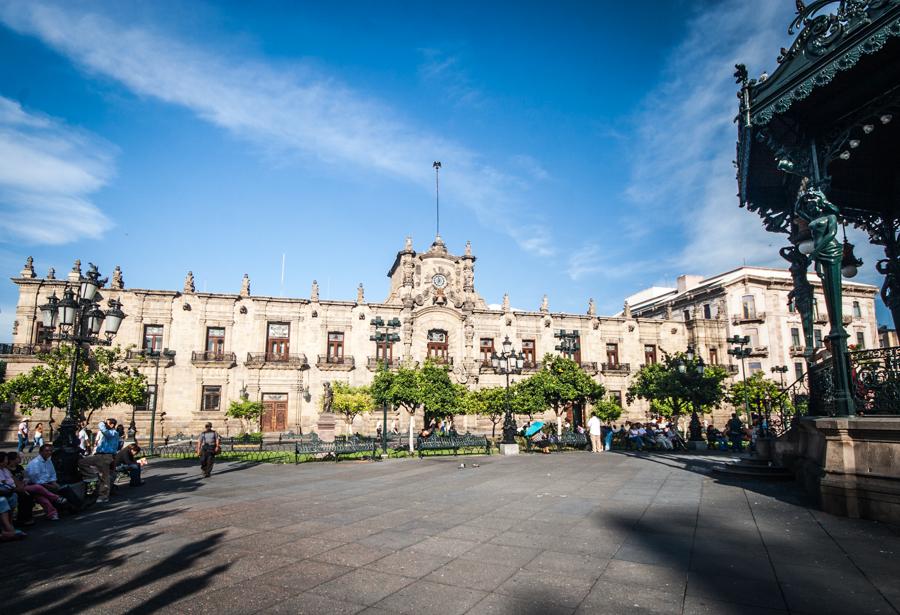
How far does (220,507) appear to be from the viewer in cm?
838

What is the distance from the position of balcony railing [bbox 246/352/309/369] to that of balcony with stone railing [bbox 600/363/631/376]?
22.8 meters

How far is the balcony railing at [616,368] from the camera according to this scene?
127ft

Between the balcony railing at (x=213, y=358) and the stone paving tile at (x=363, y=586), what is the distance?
98.5 ft

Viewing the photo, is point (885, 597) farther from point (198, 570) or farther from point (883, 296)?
point (883, 296)

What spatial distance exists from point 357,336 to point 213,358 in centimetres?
944

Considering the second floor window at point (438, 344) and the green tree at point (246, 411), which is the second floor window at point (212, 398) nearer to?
the green tree at point (246, 411)

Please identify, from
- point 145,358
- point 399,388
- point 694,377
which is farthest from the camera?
point 145,358

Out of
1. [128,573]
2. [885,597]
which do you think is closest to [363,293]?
[128,573]

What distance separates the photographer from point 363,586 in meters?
4.54

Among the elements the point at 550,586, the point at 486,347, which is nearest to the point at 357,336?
the point at 486,347

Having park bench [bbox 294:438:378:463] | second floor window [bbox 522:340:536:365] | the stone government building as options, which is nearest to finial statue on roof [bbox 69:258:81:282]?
the stone government building

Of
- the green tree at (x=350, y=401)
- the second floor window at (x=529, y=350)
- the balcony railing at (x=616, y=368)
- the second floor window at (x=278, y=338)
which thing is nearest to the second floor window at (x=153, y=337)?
the second floor window at (x=278, y=338)

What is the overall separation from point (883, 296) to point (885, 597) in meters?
9.04

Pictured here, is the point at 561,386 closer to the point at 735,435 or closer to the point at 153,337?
the point at 735,435
